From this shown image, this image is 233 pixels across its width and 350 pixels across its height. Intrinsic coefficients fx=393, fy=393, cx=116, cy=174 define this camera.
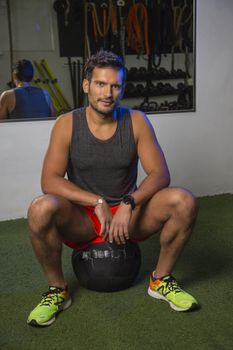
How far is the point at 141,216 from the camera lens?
1797 mm

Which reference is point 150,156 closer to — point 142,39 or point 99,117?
point 99,117

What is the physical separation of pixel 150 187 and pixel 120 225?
0.23m

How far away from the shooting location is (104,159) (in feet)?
6.02

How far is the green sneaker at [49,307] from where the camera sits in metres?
1.63

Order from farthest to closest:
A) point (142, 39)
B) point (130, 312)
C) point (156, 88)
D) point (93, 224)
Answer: point (156, 88), point (142, 39), point (93, 224), point (130, 312)

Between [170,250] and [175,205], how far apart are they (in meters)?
0.23

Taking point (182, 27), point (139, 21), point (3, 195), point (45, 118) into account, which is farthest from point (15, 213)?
point (182, 27)

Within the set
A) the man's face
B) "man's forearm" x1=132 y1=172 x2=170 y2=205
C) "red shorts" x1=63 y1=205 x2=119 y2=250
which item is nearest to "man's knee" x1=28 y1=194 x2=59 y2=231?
Result: "red shorts" x1=63 y1=205 x2=119 y2=250

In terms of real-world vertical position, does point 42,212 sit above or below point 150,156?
below

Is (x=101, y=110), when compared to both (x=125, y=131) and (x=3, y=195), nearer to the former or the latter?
(x=125, y=131)

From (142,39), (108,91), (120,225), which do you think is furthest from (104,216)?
(142,39)

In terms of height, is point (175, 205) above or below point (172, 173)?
above

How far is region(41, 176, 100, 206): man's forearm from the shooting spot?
1715mm

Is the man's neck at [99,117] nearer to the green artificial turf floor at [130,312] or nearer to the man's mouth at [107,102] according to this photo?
the man's mouth at [107,102]
